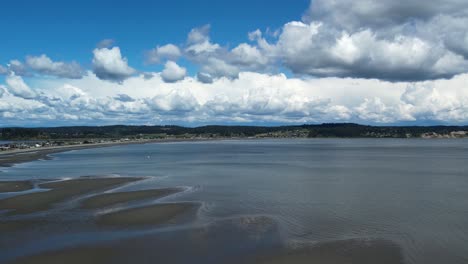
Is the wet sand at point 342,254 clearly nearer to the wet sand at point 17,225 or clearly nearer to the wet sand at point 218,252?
the wet sand at point 218,252

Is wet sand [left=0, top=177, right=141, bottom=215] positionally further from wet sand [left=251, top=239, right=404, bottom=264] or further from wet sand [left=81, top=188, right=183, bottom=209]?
wet sand [left=251, top=239, right=404, bottom=264]

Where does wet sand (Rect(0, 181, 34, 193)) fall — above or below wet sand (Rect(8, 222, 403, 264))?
above

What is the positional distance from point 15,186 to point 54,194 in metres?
6.61

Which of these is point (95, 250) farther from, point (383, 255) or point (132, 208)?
point (383, 255)

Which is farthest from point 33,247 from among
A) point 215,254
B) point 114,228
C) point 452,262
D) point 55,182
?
point 55,182

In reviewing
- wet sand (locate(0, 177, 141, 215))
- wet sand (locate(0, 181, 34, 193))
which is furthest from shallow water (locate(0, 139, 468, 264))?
wet sand (locate(0, 181, 34, 193))

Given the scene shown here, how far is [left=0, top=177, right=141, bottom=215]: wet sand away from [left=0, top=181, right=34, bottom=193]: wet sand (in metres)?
1.08

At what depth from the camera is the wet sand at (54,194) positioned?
22.5 metres

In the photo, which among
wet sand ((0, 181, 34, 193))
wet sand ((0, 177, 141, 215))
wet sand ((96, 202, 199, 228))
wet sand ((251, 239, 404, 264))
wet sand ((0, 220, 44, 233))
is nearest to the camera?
wet sand ((251, 239, 404, 264))

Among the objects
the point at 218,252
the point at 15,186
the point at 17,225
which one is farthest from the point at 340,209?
the point at 15,186

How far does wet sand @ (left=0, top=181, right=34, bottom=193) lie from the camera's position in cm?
2966

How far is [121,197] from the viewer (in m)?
25.8

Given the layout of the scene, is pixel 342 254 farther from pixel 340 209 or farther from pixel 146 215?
pixel 146 215

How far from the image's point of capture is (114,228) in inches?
696
